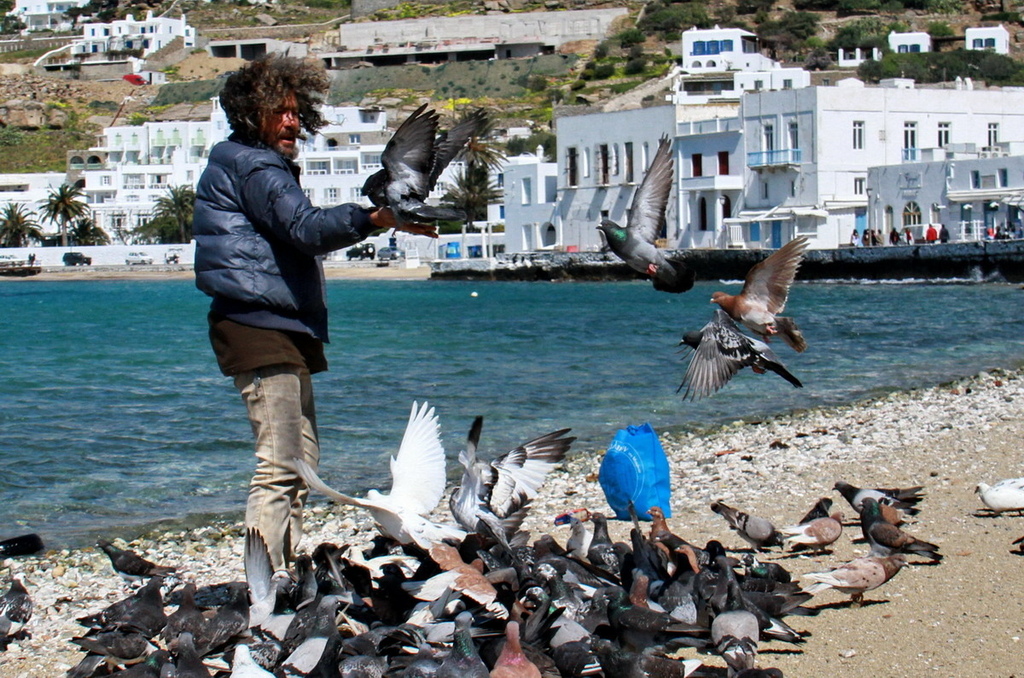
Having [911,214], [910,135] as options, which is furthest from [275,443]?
[910,135]

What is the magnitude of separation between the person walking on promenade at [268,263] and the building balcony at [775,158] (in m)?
58.3

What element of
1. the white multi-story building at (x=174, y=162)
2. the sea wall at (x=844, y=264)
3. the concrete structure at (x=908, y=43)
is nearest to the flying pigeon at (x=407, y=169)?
the sea wall at (x=844, y=264)

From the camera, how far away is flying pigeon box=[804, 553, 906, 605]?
6.62 meters

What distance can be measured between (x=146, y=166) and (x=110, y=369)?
76.6 meters

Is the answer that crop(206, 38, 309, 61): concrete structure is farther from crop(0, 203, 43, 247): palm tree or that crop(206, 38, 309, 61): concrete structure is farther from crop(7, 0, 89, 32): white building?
crop(0, 203, 43, 247): palm tree

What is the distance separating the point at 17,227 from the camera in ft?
318

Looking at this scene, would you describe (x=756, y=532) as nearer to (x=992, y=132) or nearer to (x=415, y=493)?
(x=415, y=493)

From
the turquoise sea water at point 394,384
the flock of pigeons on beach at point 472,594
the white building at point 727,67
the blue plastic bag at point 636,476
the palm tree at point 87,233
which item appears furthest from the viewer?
the palm tree at point 87,233

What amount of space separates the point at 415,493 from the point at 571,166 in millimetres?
65520

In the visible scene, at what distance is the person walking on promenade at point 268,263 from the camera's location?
229 inches

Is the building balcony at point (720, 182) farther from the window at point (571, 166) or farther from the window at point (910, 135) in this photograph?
the window at point (910, 135)

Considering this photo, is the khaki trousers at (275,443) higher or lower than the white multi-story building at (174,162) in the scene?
lower

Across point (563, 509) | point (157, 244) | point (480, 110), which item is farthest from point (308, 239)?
point (157, 244)

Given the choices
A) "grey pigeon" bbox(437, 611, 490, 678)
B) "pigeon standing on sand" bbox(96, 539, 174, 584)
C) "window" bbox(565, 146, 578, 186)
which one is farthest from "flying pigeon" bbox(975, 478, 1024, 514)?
"window" bbox(565, 146, 578, 186)
